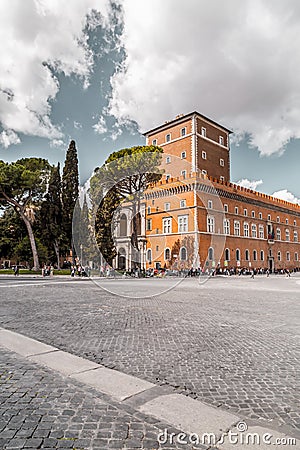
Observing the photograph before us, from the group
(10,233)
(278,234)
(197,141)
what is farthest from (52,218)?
(278,234)

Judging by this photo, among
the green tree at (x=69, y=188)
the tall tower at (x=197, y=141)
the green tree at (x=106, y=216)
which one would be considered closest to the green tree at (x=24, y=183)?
the green tree at (x=69, y=188)

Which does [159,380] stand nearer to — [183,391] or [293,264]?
[183,391]

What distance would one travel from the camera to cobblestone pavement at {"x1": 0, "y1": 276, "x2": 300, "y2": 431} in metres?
3.64

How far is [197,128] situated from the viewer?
4822 centimetres

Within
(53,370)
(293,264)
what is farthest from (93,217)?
(293,264)

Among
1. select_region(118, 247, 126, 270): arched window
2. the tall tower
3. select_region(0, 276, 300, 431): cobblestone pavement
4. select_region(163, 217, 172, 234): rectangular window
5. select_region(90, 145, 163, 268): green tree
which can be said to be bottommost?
select_region(0, 276, 300, 431): cobblestone pavement

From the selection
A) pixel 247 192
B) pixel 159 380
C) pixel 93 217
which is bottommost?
pixel 159 380

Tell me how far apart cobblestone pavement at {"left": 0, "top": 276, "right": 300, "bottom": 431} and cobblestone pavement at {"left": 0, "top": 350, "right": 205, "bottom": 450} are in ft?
2.86

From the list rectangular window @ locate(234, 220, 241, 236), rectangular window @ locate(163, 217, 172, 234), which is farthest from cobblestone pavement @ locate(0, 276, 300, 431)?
rectangular window @ locate(234, 220, 241, 236)

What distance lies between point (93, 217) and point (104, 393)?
7122mm

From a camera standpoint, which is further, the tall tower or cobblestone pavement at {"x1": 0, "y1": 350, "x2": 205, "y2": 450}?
the tall tower

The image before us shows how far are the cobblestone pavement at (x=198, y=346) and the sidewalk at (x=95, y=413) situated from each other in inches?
13.4

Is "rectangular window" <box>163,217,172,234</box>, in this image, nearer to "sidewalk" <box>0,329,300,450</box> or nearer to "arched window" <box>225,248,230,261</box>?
"sidewalk" <box>0,329,300,450</box>

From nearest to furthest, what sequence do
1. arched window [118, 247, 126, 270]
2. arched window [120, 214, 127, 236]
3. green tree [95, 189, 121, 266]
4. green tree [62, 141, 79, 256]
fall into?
arched window [118, 247, 126, 270] < green tree [95, 189, 121, 266] < arched window [120, 214, 127, 236] < green tree [62, 141, 79, 256]
